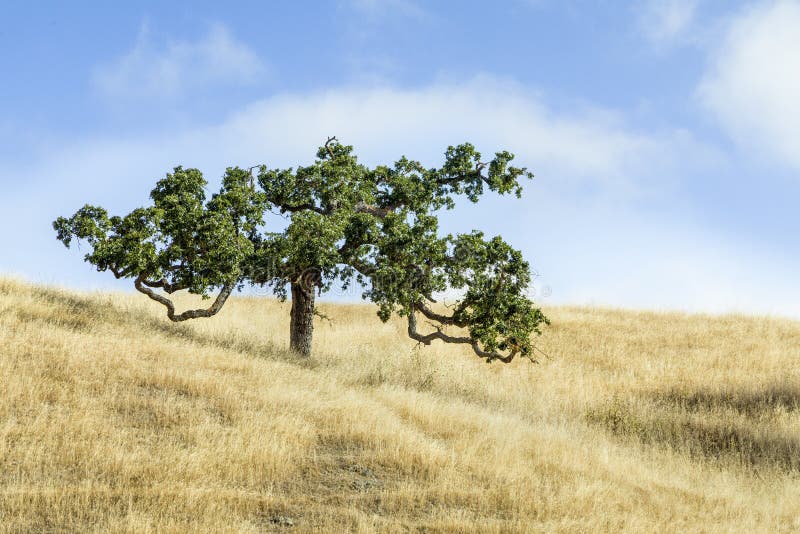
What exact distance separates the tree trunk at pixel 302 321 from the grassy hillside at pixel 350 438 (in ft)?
2.53

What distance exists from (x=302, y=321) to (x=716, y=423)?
14363 mm

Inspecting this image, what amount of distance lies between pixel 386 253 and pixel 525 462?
35.0 ft

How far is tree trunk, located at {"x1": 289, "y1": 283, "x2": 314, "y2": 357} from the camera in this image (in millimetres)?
24516

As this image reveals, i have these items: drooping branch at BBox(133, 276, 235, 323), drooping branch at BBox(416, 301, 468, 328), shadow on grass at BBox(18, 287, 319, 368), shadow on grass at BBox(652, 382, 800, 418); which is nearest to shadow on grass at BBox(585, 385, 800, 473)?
shadow on grass at BBox(652, 382, 800, 418)

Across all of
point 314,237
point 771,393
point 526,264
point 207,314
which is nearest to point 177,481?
point 314,237

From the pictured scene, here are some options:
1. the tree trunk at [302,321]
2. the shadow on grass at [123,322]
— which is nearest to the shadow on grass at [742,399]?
the tree trunk at [302,321]

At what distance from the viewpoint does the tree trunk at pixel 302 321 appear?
965 inches

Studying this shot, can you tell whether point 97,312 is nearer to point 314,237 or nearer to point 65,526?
point 314,237

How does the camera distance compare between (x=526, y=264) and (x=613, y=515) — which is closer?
(x=613, y=515)

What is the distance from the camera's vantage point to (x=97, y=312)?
2342 cm

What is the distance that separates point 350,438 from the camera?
14344mm

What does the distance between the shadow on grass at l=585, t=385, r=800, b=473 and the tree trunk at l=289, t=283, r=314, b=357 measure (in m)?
10.2

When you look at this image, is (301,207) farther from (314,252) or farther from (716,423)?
(716,423)

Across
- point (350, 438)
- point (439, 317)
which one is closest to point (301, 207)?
point (439, 317)
